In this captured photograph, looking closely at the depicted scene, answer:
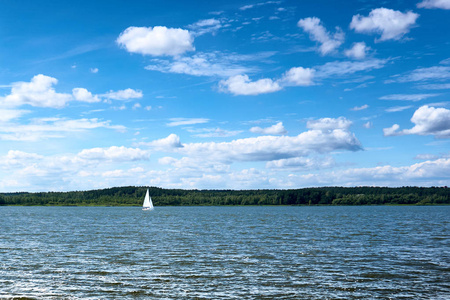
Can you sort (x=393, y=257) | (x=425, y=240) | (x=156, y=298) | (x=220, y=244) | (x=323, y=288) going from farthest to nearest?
1. (x=425, y=240)
2. (x=220, y=244)
3. (x=393, y=257)
4. (x=323, y=288)
5. (x=156, y=298)

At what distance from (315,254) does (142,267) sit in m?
19.3

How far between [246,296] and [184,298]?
3.90m

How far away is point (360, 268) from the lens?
38.2 m

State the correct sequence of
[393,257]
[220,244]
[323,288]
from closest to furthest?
[323,288]
[393,257]
[220,244]

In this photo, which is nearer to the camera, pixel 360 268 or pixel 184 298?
pixel 184 298

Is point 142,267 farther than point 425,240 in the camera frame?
No

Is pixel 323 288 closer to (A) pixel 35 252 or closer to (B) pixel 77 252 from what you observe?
(B) pixel 77 252

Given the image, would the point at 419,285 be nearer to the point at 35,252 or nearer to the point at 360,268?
the point at 360,268

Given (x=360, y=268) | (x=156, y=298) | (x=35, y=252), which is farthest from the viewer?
(x=35, y=252)

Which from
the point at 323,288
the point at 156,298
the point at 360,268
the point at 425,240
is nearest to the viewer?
the point at 156,298

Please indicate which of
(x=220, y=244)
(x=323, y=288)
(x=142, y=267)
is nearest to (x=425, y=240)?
(x=220, y=244)

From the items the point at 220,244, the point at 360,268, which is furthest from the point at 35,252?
the point at 360,268

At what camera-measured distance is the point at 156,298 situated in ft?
89.4

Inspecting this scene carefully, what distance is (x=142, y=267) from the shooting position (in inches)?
1508
